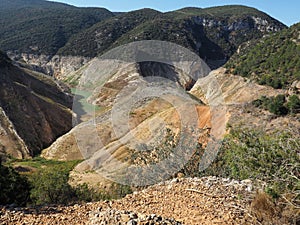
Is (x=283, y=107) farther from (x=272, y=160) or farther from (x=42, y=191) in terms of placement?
(x=272, y=160)

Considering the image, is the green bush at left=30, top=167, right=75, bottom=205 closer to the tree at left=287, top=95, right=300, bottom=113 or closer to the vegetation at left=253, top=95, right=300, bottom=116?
the vegetation at left=253, top=95, right=300, bottom=116


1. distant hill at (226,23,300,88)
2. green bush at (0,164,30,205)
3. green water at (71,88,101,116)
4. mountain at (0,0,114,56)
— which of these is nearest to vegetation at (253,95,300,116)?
distant hill at (226,23,300,88)

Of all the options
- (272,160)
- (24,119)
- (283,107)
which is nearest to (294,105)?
(283,107)

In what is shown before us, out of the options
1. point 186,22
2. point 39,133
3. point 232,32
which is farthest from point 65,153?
point 232,32

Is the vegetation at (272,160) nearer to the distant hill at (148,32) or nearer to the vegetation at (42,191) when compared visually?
the vegetation at (42,191)

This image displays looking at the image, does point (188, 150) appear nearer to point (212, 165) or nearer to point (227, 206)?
point (212, 165)

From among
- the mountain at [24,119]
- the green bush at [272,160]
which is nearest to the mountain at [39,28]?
the mountain at [24,119]
